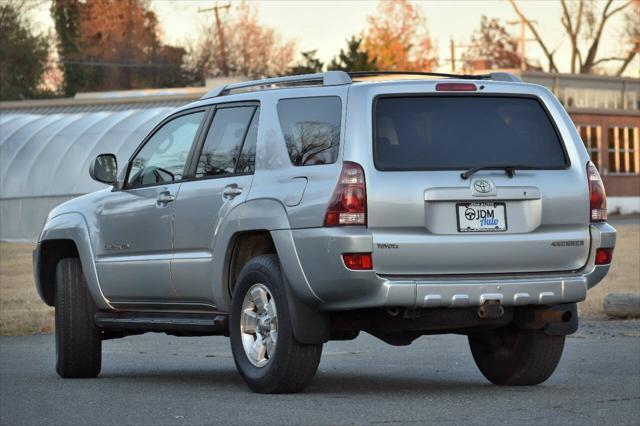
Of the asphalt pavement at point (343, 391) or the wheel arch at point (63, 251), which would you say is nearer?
the asphalt pavement at point (343, 391)

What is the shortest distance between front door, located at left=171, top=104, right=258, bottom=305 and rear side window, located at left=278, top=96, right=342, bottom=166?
1.07 ft

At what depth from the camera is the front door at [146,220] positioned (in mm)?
10219

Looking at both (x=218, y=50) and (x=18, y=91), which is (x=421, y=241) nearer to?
(x=18, y=91)

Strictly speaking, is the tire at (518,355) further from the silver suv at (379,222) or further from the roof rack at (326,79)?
the roof rack at (326,79)

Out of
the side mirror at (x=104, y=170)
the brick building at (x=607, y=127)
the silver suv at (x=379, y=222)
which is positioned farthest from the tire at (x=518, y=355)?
the brick building at (x=607, y=127)

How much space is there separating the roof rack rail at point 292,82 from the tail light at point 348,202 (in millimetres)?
773

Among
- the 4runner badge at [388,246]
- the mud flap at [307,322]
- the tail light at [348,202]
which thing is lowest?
the mud flap at [307,322]

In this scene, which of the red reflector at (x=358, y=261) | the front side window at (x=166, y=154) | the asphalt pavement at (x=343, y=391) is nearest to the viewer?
the asphalt pavement at (x=343, y=391)

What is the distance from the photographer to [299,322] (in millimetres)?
8836

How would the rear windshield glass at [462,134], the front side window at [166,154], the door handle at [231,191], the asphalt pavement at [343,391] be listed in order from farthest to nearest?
the front side window at [166,154] → the door handle at [231,191] → the rear windshield glass at [462,134] → the asphalt pavement at [343,391]

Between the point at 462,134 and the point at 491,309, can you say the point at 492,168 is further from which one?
the point at 491,309

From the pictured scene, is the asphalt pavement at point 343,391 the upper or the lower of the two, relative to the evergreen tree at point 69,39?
lower

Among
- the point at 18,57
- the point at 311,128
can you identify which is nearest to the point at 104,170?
the point at 311,128

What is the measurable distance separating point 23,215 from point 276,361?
32.5 metres
